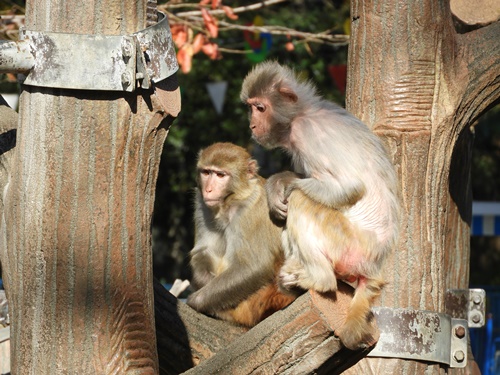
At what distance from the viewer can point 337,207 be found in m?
3.57

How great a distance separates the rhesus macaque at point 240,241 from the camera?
Result: 4648 millimetres

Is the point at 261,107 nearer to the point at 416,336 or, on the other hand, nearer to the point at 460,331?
the point at 416,336

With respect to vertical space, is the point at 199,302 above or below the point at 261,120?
below

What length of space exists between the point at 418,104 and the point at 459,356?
1.27m

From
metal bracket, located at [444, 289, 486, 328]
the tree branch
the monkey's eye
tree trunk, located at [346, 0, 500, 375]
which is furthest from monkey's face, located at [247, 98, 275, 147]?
metal bracket, located at [444, 289, 486, 328]

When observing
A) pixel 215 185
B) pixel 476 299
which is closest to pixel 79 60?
pixel 215 185

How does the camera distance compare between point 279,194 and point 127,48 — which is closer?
point 127,48

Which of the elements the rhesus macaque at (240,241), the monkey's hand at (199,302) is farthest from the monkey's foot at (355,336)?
the monkey's hand at (199,302)

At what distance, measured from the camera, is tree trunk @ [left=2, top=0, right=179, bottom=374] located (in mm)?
2707

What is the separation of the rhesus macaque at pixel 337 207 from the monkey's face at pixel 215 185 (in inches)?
37.1

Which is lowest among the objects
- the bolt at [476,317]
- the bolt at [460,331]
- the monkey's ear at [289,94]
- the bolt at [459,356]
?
the bolt at [459,356]

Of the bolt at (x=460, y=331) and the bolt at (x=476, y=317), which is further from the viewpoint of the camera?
the bolt at (x=476, y=317)

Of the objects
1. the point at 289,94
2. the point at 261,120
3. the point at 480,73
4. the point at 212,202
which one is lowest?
the point at 212,202

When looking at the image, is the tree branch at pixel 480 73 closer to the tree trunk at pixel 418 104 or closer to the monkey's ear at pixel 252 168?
the tree trunk at pixel 418 104
